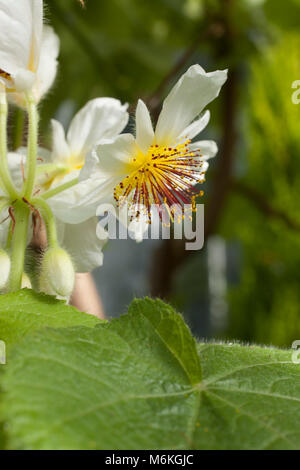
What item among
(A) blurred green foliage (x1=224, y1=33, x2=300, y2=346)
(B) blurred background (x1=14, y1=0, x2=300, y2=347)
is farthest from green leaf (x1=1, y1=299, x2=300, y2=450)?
(A) blurred green foliage (x1=224, y1=33, x2=300, y2=346)

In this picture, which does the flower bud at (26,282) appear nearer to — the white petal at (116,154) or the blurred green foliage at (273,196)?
the white petal at (116,154)

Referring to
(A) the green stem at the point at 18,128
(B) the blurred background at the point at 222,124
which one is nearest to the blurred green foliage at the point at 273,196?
(B) the blurred background at the point at 222,124

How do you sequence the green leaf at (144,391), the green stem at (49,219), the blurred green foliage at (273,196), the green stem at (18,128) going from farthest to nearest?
the blurred green foliage at (273,196)
the green stem at (18,128)
the green stem at (49,219)
the green leaf at (144,391)

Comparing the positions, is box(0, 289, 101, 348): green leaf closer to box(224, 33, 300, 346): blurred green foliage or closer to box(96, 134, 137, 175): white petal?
box(96, 134, 137, 175): white petal

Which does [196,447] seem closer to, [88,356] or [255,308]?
[88,356]

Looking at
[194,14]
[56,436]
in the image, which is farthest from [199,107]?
[194,14]

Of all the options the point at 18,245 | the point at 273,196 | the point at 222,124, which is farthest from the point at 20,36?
the point at 273,196
